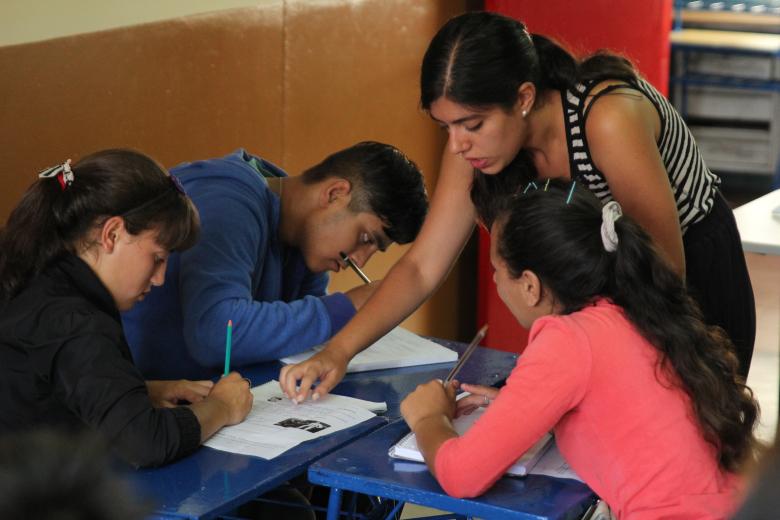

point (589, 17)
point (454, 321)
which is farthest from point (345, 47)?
point (454, 321)

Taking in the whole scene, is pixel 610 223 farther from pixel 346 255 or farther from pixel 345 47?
pixel 345 47

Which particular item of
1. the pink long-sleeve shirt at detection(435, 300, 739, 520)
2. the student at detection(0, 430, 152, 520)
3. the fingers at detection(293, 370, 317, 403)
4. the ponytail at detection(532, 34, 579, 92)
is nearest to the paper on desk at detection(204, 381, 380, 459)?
the fingers at detection(293, 370, 317, 403)

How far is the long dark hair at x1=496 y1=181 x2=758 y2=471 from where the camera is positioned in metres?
1.68

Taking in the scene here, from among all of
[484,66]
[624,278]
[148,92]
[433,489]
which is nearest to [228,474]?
[433,489]

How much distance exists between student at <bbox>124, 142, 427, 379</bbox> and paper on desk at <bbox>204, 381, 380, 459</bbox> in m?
0.18

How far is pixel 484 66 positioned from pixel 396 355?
690 millimetres

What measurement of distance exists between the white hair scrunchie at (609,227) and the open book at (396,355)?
2.17ft

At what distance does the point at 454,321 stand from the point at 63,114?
190 cm

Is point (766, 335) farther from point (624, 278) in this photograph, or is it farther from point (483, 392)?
point (624, 278)

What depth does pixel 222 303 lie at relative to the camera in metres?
2.20

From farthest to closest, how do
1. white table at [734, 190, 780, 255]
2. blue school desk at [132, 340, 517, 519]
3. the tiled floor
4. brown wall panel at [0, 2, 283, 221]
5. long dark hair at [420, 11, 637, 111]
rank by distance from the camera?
the tiled floor, white table at [734, 190, 780, 255], brown wall panel at [0, 2, 283, 221], long dark hair at [420, 11, 637, 111], blue school desk at [132, 340, 517, 519]

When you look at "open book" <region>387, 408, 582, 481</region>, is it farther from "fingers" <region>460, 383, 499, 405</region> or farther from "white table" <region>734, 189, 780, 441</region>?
"white table" <region>734, 189, 780, 441</region>

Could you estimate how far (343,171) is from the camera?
2502mm

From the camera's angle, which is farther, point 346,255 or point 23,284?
point 346,255
